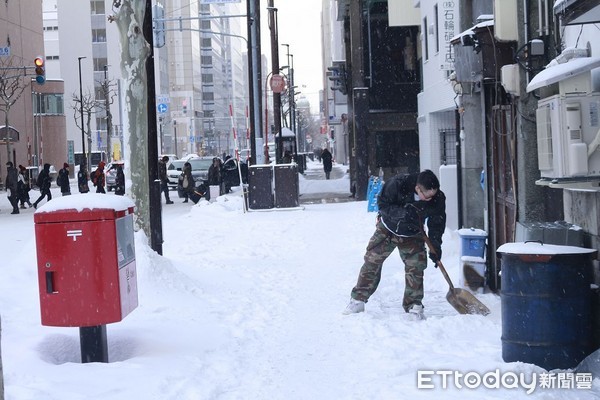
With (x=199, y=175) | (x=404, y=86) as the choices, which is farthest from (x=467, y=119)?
(x=199, y=175)

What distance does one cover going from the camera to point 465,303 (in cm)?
900

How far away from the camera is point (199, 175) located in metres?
39.3

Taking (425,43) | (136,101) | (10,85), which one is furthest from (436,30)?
(10,85)

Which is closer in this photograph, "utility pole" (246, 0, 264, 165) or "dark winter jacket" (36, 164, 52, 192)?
"utility pole" (246, 0, 264, 165)

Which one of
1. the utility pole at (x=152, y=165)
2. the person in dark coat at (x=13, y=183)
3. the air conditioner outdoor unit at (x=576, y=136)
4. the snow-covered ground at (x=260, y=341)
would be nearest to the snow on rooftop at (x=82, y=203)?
the snow-covered ground at (x=260, y=341)

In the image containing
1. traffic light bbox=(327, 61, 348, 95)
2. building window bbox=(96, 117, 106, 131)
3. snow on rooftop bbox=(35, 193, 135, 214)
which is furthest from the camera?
building window bbox=(96, 117, 106, 131)

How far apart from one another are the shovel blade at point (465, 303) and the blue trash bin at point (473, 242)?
49.4 inches

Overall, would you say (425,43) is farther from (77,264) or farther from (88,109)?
(88,109)

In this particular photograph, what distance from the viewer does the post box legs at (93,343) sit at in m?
6.78

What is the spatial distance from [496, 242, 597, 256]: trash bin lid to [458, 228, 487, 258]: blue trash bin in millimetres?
3505

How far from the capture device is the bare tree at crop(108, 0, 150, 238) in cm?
1145

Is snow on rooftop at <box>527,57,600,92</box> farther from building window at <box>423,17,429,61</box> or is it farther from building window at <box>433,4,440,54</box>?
building window at <box>423,17,429,61</box>

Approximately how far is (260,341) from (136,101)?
4581 millimetres

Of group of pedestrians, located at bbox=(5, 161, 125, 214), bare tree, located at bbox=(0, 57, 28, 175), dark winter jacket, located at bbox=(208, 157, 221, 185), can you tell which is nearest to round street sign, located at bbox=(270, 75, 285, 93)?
dark winter jacket, located at bbox=(208, 157, 221, 185)
